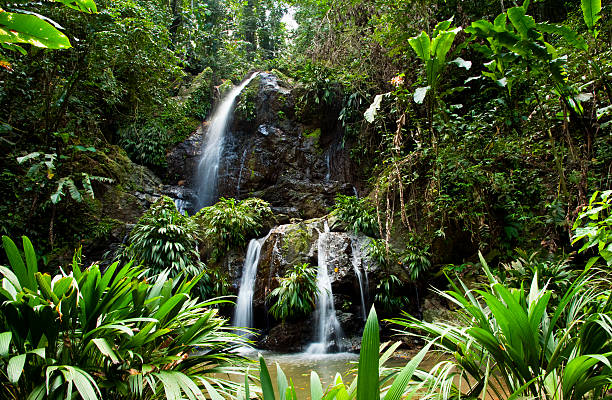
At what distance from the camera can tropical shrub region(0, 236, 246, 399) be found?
4.40 ft

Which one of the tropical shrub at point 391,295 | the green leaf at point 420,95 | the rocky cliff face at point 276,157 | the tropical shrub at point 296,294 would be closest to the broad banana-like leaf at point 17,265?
the green leaf at point 420,95

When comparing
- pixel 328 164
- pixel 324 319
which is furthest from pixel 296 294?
pixel 328 164

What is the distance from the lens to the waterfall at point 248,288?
605 cm

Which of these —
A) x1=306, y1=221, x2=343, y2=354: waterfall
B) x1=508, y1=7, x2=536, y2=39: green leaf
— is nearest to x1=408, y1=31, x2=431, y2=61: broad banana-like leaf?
x1=508, y1=7, x2=536, y2=39: green leaf

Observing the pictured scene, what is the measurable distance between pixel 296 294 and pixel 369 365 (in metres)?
4.79

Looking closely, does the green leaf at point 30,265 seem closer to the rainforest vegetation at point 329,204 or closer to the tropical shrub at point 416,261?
the rainforest vegetation at point 329,204

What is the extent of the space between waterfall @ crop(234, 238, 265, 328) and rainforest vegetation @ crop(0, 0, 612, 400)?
18cm

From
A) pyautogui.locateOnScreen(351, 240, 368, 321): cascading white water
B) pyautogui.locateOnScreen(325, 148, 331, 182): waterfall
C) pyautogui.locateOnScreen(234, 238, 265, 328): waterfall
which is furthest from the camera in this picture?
pyautogui.locateOnScreen(325, 148, 331, 182): waterfall

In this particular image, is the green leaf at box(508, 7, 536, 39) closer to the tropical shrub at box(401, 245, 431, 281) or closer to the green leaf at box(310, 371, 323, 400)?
the green leaf at box(310, 371, 323, 400)

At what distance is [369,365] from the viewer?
33.5 inches

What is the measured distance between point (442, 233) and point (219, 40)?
14365 mm

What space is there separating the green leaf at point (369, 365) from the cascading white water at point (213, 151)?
31.4 ft

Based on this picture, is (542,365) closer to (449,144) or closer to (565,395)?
(565,395)

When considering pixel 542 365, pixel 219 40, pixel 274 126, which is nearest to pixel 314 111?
pixel 274 126
